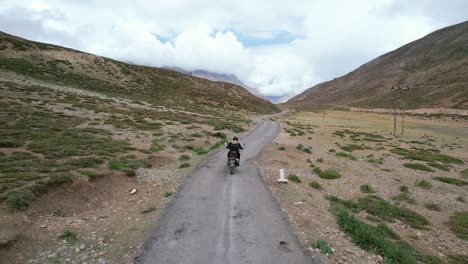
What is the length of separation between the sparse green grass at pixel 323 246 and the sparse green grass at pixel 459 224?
9621 mm

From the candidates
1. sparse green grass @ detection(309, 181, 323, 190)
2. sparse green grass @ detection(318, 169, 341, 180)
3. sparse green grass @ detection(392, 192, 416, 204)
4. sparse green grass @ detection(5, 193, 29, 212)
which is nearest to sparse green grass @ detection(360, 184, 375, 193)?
sparse green grass @ detection(392, 192, 416, 204)

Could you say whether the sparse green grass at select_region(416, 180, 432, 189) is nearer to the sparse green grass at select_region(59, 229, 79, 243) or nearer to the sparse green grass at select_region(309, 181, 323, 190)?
the sparse green grass at select_region(309, 181, 323, 190)

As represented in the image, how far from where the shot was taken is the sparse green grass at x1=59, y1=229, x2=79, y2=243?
1011cm

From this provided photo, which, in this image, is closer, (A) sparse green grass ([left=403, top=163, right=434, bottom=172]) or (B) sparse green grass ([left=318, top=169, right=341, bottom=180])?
(B) sparse green grass ([left=318, top=169, right=341, bottom=180])

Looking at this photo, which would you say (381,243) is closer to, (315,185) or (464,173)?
(315,185)

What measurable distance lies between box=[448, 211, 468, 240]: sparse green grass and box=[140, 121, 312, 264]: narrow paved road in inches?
393

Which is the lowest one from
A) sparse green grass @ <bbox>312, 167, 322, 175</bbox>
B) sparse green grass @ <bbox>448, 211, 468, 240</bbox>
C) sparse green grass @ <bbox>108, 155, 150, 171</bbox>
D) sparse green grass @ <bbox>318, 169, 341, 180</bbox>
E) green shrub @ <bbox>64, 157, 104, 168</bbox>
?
sparse green grass @ <bbox>448, 211, 468, 240</bbox>

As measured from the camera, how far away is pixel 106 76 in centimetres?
9969

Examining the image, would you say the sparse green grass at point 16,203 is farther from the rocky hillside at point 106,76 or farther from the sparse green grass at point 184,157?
the rocky hillside at point 106,76

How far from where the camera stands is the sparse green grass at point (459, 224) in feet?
48.5

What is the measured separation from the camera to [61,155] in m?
19.8

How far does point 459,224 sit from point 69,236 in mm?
19430

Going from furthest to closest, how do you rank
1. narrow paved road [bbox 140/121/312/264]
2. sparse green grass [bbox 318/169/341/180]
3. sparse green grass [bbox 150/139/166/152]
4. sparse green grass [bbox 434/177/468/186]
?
sparse green grass [bbox 150/139/166/152], sparse green grass [bbox 434/177/468/186], sparse green grass [bbox 318/169/341/180], narrow paved road [bbox 140/121/312/264]

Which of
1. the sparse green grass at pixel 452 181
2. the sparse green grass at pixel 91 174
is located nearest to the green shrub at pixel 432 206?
the sparse green grass at pixel 452 181
